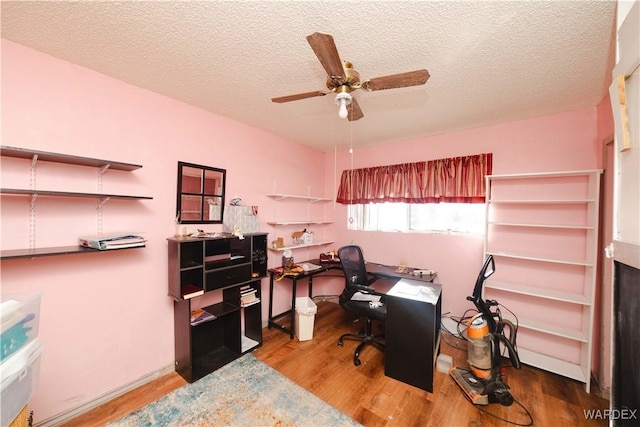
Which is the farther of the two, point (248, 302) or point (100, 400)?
point (248, 302)

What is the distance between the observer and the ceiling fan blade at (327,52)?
3.42 ft

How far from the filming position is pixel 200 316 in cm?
223

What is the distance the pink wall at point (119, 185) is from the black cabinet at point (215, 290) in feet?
0.63

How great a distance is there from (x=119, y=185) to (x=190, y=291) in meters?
1.06

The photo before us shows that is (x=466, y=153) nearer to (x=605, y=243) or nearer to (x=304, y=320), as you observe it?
(x=605, y=243)

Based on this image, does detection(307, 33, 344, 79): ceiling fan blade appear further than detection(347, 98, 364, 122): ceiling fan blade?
No

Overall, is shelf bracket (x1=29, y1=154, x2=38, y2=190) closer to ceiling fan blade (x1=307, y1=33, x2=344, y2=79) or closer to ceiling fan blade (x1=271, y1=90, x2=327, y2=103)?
ceiling fan blade (x1=271, y1=90, x2=327, y2=103)

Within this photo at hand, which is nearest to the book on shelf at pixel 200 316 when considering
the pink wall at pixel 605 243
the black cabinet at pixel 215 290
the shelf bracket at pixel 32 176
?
the black cabinet at pixel 215 290


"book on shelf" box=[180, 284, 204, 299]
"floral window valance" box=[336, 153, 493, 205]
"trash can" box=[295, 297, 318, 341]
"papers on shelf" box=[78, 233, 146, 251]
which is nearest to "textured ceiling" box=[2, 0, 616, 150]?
"floral window valance" box=[336, 153, 493, 205]

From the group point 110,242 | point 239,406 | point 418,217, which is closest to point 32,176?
point 110,242

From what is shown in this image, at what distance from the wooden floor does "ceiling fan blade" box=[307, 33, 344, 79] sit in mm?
2353

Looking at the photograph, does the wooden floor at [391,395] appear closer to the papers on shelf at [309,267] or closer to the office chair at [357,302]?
the office chair at [357,302]

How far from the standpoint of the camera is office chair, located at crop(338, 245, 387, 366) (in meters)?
2.36

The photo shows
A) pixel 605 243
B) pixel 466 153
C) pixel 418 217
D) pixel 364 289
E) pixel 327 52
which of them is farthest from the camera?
pixel 418 217
